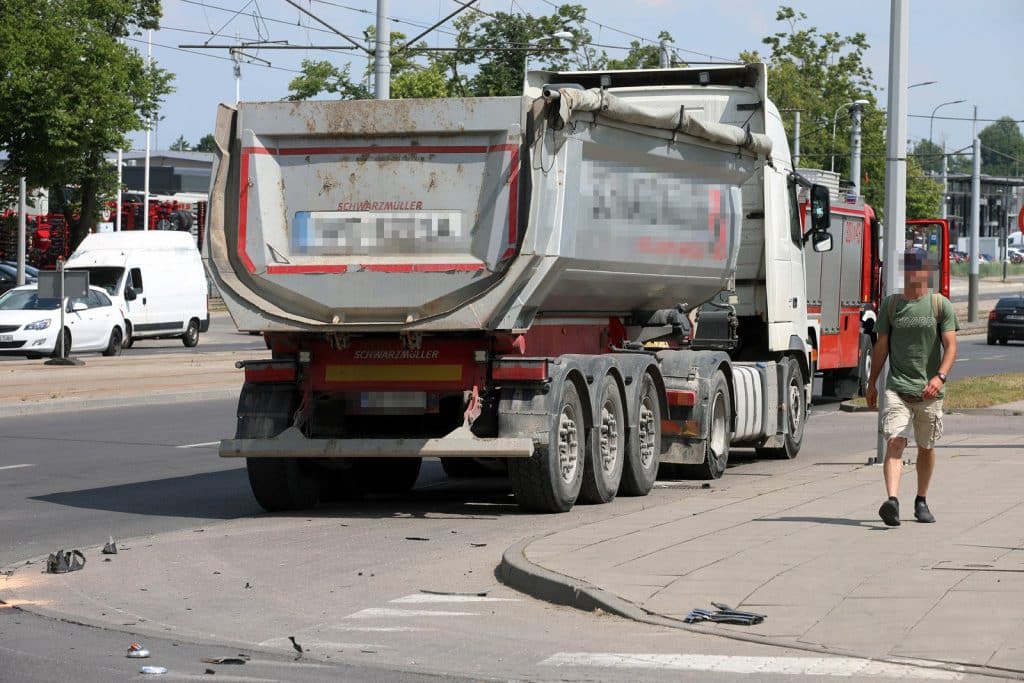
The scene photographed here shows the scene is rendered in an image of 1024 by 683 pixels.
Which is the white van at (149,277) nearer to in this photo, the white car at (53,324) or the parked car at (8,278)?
the white car at (53,324)

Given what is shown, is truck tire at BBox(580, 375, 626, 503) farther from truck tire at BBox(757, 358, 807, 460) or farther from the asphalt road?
truck tire at BBox(757, 358, 807, 460)

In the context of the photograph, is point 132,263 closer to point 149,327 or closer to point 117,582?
point 149,327

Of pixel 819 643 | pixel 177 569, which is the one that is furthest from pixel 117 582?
pixel 819 643

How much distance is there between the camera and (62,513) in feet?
43.8

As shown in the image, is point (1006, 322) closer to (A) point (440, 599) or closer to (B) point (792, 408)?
(B) point (792, 408)

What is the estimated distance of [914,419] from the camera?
11406 mm

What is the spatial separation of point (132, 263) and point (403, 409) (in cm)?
2941

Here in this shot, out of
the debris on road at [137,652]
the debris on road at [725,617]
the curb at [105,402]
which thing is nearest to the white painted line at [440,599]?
the debris on road at [725,617]

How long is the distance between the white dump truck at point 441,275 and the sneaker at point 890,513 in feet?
8.57

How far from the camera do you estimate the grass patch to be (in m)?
25.9

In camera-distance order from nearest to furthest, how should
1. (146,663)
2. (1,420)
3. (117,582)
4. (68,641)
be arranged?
(146,663) < (68,641) < (117,582) < (1,420)

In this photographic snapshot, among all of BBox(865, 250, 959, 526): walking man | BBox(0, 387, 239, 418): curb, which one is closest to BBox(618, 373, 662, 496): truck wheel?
BBox(865, 250, 959, 526): walking man

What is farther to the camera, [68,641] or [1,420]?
[1,420]

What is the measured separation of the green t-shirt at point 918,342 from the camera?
447 inches
